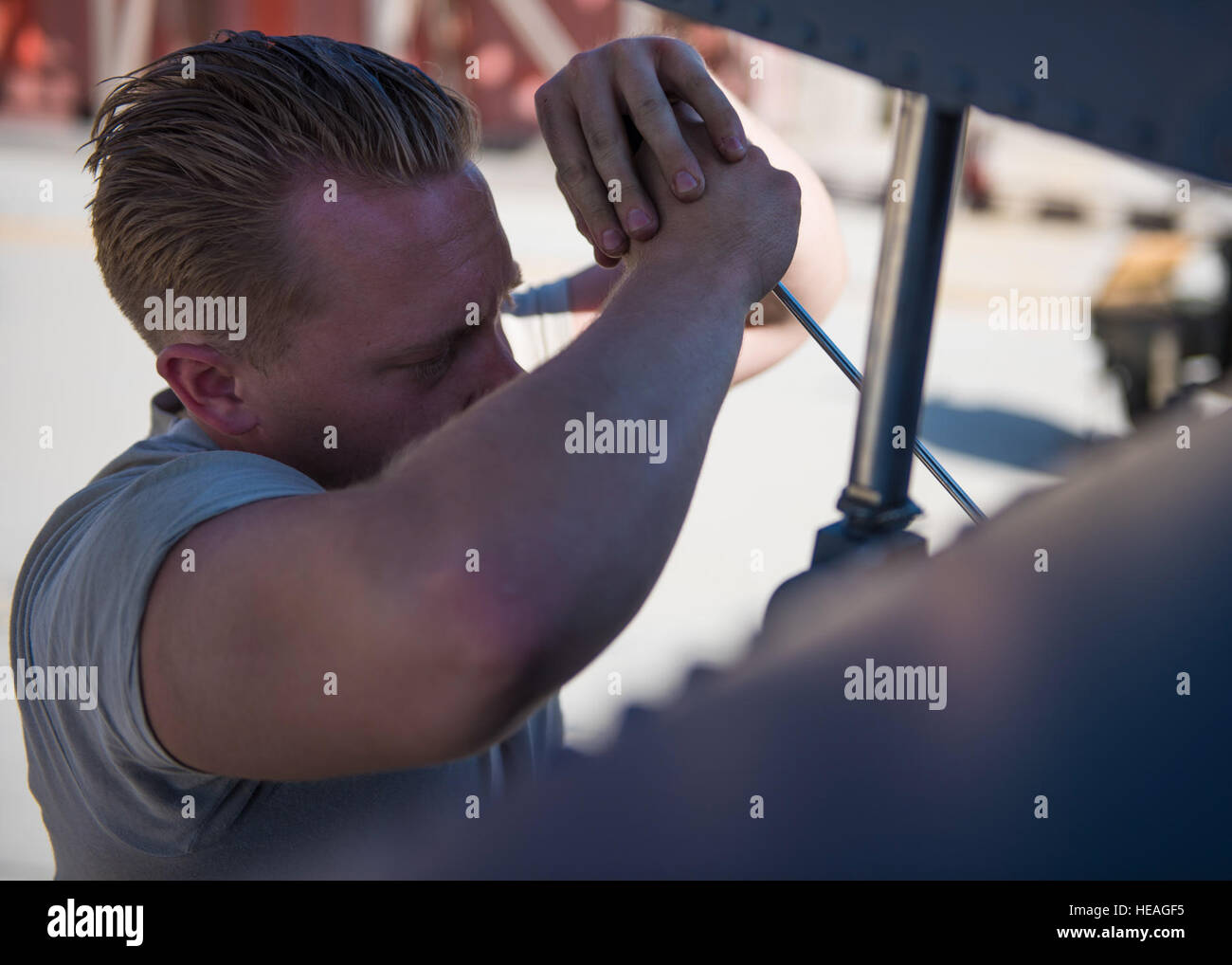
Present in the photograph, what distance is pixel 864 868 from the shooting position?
14.7 inches

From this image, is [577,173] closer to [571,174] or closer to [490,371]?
[571,174]

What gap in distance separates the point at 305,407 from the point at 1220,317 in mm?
4006

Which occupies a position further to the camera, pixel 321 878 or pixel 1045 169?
pixel 1045 169

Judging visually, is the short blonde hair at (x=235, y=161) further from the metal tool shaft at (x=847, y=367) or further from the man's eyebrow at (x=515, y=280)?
the metal tool shaft at (x=847, y=367)

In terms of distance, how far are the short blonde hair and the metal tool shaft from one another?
347 mm

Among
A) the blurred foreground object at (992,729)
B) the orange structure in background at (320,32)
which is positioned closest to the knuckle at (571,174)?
the blurred foreground object at (992,729)

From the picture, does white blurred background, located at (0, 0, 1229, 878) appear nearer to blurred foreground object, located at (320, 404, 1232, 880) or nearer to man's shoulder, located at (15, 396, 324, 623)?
blurred foreground object, located at (320, 404, 1232, 880)

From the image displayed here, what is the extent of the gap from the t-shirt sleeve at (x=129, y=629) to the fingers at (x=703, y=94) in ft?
1.22

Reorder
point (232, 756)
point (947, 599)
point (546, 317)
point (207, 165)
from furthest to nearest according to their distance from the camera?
point (546, 317) < point (207, 165) < point (232, 756) < point (947, 599)

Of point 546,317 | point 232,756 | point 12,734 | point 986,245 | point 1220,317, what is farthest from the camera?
point 986,245

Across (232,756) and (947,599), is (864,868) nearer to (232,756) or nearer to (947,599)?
(947,599)

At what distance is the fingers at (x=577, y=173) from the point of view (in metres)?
0.81

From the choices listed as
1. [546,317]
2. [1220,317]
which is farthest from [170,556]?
[1220,317]

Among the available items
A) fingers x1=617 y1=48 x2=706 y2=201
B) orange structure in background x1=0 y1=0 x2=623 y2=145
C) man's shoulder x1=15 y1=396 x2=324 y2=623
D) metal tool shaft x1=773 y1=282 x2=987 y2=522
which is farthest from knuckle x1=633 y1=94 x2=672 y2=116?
orange structure in background x1=0 y1=0 x2=623 y2=145
